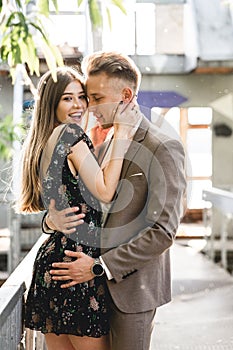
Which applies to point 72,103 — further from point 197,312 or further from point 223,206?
point 223,206

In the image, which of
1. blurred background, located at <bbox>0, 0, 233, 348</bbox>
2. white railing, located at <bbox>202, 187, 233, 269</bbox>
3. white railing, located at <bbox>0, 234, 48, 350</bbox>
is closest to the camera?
white railing, located at <bbox>0, 234, 48, 350</bbox>

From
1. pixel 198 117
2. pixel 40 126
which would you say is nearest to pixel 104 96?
pixel 40 126

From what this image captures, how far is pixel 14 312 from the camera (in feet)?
5.38

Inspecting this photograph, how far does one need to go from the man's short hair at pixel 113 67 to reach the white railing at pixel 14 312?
0.51 metres

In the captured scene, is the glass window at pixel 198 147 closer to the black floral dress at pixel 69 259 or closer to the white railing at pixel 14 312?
the white railing at pixel 14 312

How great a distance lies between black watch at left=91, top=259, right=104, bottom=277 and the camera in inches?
63.5

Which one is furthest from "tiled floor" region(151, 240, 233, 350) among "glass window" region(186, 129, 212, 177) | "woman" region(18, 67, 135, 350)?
"glass window" region(186, 129, 212, 177)

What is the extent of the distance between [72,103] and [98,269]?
0.37 m

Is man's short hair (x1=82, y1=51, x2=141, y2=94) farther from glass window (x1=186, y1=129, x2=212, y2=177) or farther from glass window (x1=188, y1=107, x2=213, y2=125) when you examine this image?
glass window (x1=188, y1=107, x2=213, y2=125)

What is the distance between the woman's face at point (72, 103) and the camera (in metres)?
1.67

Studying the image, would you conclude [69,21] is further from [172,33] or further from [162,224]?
[172,33]

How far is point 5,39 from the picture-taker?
115cm

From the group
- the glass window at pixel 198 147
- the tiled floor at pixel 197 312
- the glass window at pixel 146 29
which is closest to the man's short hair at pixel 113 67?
the tiled floor at pixel 197 312

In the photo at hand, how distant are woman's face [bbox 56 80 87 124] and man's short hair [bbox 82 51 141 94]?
0.14 ft
